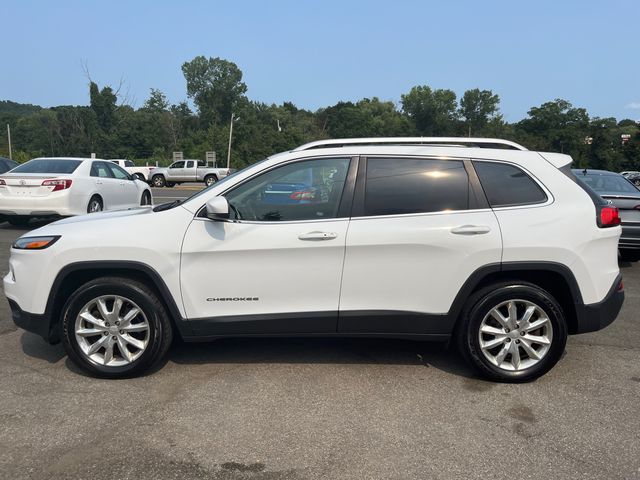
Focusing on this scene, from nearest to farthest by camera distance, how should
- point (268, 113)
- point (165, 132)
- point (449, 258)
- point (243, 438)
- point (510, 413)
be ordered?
point (243, 438), point (510, 413), point (449, 258), point (165, 132), point (268, 113)

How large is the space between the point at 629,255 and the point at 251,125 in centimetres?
6899

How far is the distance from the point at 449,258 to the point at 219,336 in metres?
1.76

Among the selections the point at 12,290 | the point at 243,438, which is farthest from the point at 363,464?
the point at 12,290

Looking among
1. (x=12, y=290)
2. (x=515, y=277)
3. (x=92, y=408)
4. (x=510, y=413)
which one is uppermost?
(x=515, y=277)

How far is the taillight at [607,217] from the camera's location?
374cm

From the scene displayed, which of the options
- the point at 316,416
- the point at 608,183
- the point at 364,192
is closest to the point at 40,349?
the point at 316,416

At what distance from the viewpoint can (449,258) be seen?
3.66 meters

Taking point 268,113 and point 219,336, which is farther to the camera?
point 268,113

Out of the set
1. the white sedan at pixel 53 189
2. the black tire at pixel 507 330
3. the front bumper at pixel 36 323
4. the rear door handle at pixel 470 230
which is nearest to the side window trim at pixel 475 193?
the rear door handle at pixel 470 230

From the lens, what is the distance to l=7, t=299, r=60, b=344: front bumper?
3758 mm

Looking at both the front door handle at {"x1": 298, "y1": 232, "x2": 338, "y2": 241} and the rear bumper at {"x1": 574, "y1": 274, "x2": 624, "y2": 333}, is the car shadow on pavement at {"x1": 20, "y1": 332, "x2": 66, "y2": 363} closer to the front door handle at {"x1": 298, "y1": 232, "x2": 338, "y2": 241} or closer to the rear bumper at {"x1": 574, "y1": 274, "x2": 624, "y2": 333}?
the front door handle at {"x1": 298, "y1": 232, "x2": 338, "y2": 241}

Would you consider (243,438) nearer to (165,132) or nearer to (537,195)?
(537,195)

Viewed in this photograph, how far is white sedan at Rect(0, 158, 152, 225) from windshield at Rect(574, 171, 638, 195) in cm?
825

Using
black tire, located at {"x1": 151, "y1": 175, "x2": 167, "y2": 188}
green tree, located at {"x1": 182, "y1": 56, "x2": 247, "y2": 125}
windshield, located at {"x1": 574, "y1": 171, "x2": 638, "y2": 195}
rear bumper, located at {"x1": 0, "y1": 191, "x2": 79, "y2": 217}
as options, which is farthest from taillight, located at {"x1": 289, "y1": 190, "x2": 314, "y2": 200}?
green tree, located at {"x1": 182, "y1": 56, "x2": 247, "y2": 125}
